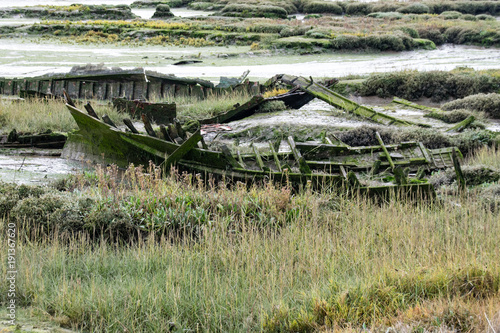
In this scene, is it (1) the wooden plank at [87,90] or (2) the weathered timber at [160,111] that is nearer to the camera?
(2) the weathered timber at [160,111]

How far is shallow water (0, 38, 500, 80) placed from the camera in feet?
96.0

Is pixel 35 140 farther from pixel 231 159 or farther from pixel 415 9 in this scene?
pixel 415 9

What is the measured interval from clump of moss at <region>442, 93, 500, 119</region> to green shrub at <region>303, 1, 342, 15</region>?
195ft

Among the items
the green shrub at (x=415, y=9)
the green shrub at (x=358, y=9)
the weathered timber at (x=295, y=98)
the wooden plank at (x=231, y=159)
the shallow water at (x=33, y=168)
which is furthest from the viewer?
the green shrub at (x=358, y=9)

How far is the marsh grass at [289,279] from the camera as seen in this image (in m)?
4.68

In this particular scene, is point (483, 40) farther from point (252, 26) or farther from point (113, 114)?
point (113, 114)

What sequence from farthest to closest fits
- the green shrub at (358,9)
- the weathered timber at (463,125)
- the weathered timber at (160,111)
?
the green shrub at (358,9)
the weathered timber at (160,111)
the weathered timber at (463,125)

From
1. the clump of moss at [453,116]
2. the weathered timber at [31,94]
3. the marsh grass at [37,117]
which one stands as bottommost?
the marsh grass at [37,117]

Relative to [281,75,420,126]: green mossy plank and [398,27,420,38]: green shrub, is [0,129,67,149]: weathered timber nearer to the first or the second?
[281,75,420,126]: green mossy plank

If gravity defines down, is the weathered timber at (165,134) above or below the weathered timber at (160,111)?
above

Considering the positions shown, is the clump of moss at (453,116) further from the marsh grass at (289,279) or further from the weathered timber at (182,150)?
the weathered timber at (182,150)

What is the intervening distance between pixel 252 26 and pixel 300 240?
47041 millimetres

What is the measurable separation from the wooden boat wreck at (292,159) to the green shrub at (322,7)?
6731cm

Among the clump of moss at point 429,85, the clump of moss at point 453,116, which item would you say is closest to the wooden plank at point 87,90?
the clump of moss at point 429,85
